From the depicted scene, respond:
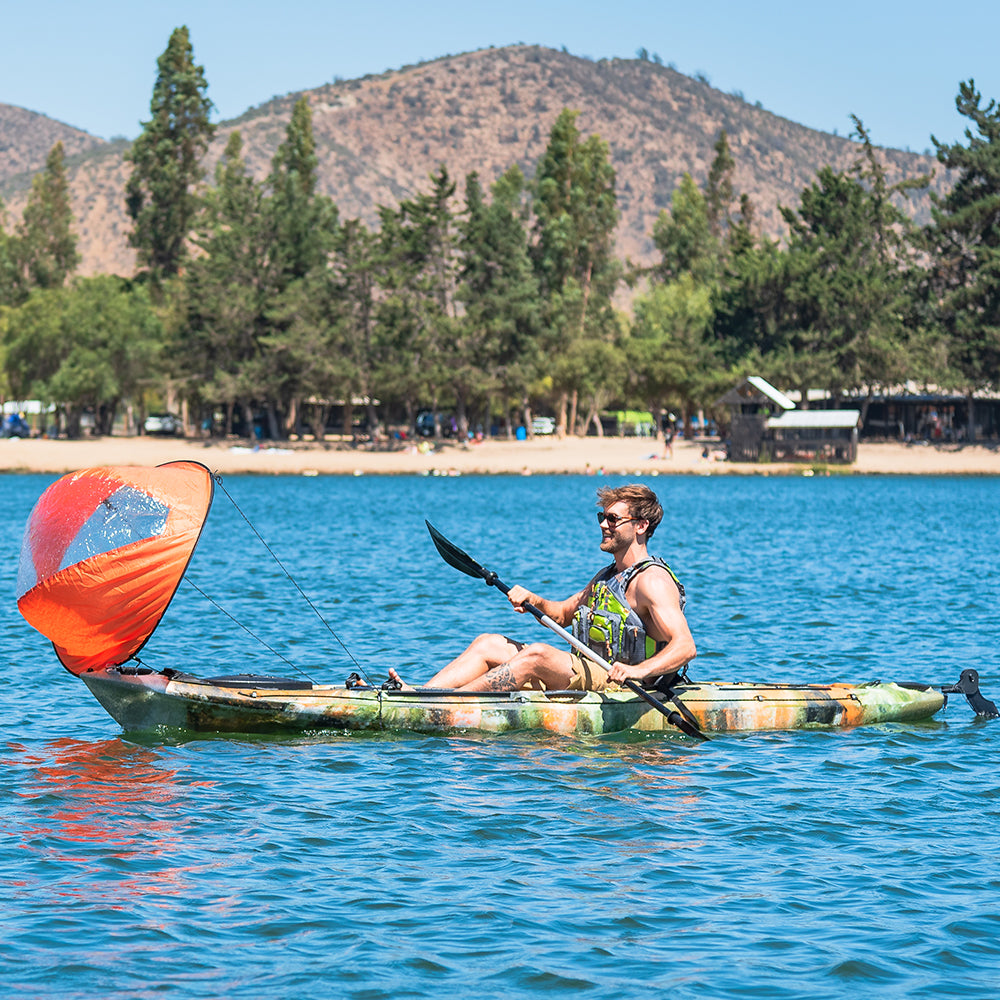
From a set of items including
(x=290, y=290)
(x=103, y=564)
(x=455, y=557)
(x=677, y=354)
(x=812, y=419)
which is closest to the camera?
(x=103, y=564)

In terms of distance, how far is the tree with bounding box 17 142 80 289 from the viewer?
104000 mm

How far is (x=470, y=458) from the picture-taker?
275ft

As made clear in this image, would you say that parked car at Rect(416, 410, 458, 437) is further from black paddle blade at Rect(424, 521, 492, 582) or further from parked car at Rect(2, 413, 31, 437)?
black paddle blade at Rect(424, 521, 492, 582)

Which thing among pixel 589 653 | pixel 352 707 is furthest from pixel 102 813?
pixel 589 653

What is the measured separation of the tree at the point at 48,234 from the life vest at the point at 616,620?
97283 mm

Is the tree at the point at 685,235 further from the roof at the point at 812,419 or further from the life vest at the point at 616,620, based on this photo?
the life vest at the point at 616,620

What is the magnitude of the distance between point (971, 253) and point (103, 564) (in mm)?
81533

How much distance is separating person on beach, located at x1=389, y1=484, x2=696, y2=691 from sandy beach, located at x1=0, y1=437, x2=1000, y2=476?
2621 inches

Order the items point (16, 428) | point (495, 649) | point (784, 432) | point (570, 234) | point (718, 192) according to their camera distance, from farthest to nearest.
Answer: point (718, 192) < point (570, 234) < point (16, 428) < point (784, 432) < point (495, 649)

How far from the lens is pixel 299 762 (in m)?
12.2

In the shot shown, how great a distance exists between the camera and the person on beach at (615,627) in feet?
39.3

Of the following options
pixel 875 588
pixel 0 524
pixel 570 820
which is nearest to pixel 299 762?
pixel 570 820

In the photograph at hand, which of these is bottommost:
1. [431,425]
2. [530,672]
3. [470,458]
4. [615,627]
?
[530,672]

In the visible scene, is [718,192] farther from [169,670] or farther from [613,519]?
[169,670]
